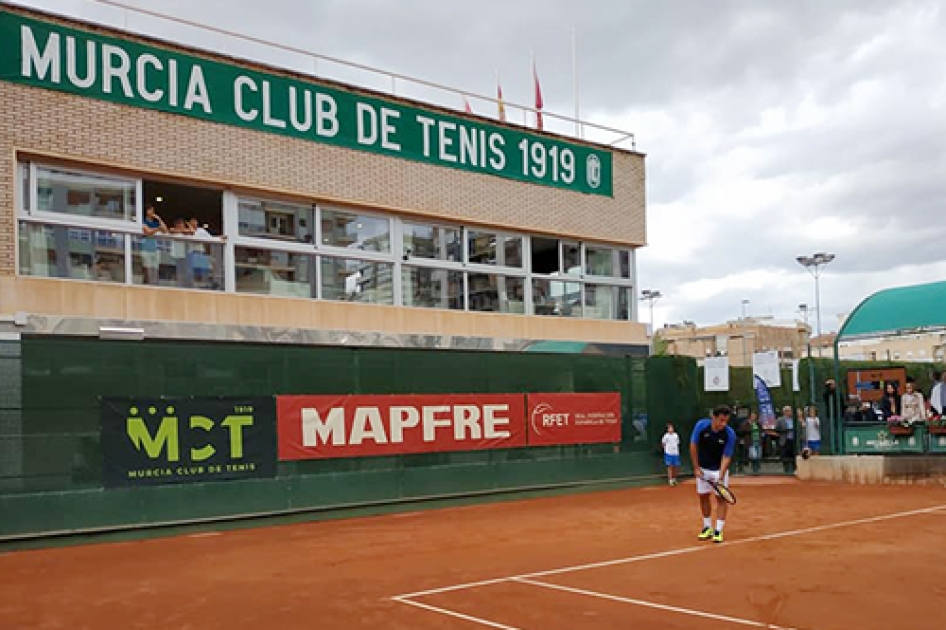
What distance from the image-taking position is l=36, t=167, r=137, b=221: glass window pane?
49.7ft

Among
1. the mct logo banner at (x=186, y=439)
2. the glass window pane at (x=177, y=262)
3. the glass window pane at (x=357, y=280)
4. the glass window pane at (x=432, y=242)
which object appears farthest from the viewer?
the glass window pane at (x=432, y=242)

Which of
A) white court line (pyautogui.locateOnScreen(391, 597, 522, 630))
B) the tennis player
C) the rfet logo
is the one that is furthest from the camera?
Answer: the rfet logo

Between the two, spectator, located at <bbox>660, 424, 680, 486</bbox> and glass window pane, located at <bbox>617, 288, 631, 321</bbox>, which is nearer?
spectator, located at <bbox>660, 424, 680, 486</bbox>

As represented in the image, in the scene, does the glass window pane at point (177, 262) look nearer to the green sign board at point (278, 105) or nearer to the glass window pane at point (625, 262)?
the green sign board at point (278, 105)

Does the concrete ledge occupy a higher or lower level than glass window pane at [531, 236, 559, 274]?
lower

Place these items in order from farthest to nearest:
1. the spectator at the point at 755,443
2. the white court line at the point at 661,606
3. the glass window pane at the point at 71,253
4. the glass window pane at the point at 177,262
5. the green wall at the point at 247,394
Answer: the spectator at the point at 755,443 < the glass window pane at the point at 177,262 < the glass window pane at the point at 71,253 < the green wall at the point at 247,394 < the white court line at the point at 661,606

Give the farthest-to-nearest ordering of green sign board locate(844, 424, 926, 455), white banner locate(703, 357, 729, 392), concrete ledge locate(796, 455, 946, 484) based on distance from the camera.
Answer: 1. white banner locate(703, 357, 729, 392)
2. green sign board locate(844, 424, 926, 455)
3. concrete ledge locate(796, 455, 946, 484)

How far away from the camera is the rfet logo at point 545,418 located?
1879 centimetres

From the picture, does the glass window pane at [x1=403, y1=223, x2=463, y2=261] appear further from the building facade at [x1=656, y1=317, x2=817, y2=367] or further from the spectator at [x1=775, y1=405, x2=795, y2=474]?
the building facade at [x1=656, y1=317, x2=817, y2=367]

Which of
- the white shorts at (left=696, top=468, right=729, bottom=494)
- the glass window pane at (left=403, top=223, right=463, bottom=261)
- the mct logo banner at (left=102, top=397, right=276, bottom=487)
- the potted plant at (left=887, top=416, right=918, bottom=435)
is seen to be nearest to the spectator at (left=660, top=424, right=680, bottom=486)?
the potted plant at (left=887, top=416, right=918, bottom=435)

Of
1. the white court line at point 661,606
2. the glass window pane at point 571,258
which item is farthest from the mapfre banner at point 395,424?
the white court line at point 661,606

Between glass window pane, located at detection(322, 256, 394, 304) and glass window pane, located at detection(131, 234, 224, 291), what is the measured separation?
225 cm

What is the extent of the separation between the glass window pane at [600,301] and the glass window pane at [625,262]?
1.71ft

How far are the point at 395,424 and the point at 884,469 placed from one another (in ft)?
36.8
